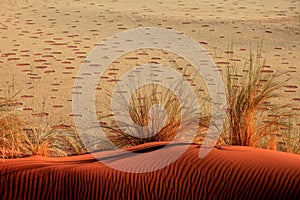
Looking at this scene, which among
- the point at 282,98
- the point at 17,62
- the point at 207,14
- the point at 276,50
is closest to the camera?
the point at 282,98

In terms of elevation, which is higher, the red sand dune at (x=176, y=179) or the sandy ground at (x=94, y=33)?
the red sand dune at (x=176, y=179)

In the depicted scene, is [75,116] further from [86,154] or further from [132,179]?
[132,179]

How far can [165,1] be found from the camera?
45.6 ft

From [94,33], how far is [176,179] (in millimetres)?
6525

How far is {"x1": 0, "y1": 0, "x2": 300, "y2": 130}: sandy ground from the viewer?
6469 mm

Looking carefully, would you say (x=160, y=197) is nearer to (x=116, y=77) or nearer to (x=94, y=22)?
(x=116, y=77)

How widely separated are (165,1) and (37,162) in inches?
413

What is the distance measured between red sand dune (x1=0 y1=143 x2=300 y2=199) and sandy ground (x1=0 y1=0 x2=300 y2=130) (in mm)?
1843

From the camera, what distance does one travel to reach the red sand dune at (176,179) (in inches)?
129

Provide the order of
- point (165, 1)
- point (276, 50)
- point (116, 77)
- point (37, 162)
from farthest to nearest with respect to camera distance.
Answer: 1. point (165, 1)
2. point (276, 50)
3. point (116, 77)
4. point (37, 162)

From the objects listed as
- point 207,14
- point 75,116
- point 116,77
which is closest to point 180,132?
point 75,116

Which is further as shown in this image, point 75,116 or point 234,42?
point 234,42

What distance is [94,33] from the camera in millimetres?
9742

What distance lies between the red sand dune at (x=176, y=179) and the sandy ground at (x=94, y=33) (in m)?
1.84
